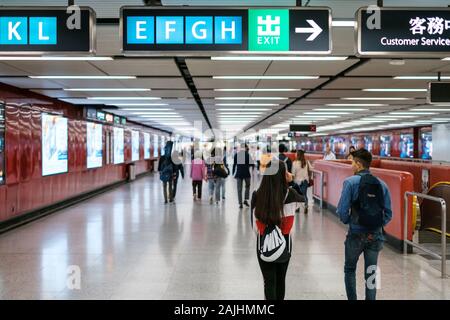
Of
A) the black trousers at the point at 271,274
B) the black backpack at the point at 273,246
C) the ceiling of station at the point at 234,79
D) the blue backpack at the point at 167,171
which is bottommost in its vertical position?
the black trousers at the point at 271,274

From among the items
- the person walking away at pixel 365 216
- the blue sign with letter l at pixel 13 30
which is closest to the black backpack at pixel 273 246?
the person walking away at pixel 365 216

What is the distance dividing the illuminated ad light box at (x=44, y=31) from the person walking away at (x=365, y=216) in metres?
2.53

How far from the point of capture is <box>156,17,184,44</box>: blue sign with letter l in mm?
3523

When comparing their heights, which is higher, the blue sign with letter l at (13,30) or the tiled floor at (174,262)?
the blue sign with letter l at (13,30)

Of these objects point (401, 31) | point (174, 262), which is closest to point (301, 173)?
point (174, 262)

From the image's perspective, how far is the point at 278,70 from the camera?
724cm

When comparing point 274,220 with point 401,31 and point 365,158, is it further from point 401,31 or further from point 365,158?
point 401,31

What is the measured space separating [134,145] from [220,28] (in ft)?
60.0

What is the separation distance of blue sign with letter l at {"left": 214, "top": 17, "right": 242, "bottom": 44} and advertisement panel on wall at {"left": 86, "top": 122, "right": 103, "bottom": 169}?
1087cm

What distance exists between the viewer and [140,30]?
3.54 metres

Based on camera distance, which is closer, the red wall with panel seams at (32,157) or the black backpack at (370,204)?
the black backpack at (370,204)

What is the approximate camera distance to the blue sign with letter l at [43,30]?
11.7ft

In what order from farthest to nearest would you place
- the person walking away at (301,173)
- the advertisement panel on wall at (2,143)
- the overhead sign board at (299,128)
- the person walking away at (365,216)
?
1. the overhead sign board at (299,128)
2. the person walking away at (301,173)
3. the advertisement panel on wall at (2,143)
4. the person walking away at (365,216)

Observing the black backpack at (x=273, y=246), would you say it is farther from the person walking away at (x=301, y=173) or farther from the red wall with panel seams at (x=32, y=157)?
the red wall with panel seams at (x=32, y=157)
